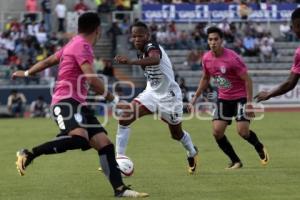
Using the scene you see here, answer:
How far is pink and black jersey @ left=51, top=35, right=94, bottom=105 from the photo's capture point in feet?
32.8

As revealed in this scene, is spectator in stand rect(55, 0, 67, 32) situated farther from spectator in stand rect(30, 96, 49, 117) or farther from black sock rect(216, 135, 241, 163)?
black sock rect(216, 135, 241, 163)

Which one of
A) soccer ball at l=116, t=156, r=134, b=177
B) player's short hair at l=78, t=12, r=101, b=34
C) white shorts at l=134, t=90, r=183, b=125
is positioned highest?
player's short hair at l=78, t=12, r=101, b=34

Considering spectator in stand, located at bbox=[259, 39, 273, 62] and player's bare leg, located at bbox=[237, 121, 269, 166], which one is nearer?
player's bare leg, located at bbox=[237, 121, 269, 166]

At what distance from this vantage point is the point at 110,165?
10.0 meters

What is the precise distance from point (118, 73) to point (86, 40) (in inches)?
1064

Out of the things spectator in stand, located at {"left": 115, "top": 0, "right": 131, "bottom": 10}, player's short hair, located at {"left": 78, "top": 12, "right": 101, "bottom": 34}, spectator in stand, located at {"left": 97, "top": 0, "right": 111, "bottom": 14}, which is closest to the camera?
player's short hair, located at {"left": 78, "top": 12, "right": 101, "bottom": 34}

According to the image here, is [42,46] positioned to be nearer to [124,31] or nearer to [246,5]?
[124,31]

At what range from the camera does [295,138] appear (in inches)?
817

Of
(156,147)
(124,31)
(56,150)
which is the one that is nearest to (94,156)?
(156,147)

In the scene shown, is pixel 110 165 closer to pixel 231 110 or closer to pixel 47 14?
pixel 231 110

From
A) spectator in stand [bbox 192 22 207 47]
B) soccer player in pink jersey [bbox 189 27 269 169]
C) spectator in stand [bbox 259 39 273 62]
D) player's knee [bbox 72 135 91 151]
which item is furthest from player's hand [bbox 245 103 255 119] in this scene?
spectator in stand [bbox 259 39 273 62]

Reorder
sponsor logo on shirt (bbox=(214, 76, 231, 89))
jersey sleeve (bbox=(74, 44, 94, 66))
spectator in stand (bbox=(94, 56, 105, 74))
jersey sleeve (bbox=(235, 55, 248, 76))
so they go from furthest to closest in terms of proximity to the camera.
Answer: spectator in stand (bbox=(94, 56, 105, 74)) < sponsor logo on shirt (bbox=(214, 76, 231, 89)) < jersey sleeve (bbox=(235, 55, 248, 76)) < jersey sleeve (bbox=(74, 44, 94, 66))

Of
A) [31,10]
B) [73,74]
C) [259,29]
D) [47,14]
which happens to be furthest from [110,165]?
[259,29]

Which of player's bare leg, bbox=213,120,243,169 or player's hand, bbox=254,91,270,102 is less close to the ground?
player's hand, bbox=254,91,270,102
